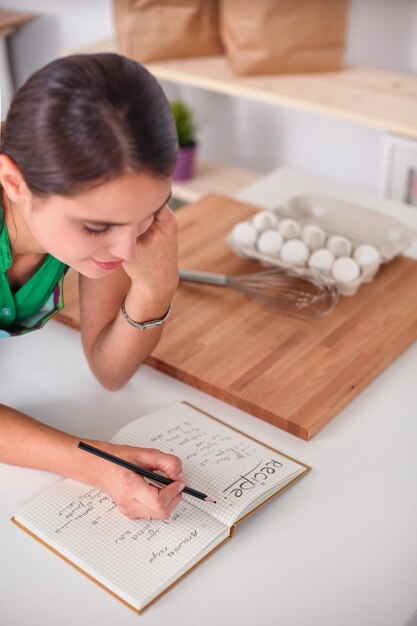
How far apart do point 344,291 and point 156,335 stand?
0.39 m

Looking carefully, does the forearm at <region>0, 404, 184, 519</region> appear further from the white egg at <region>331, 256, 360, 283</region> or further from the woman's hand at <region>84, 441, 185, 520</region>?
the white egg at <region>331, 256, 360, 283</region>

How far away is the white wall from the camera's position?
7.37 ft

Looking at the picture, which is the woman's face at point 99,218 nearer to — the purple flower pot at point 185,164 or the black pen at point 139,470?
the black pen at point 139,470

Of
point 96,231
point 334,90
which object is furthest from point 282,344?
point 334,90

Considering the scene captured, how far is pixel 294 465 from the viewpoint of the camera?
3.47 feet

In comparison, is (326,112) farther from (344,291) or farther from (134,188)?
(134,188)

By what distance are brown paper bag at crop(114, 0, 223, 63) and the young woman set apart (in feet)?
4.35

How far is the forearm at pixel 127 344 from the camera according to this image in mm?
1175

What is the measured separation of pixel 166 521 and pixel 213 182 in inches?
73.4

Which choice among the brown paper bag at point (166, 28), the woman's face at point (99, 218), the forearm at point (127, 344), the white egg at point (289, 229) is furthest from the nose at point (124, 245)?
the brown paper bag at point (166, 28)

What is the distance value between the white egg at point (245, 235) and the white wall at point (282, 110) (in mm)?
1049

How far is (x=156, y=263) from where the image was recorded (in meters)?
1.13

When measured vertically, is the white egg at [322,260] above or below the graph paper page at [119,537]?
above

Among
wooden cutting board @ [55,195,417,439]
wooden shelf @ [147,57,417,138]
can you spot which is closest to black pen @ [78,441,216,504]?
wooden cutting board @ [55,195,417,439]
